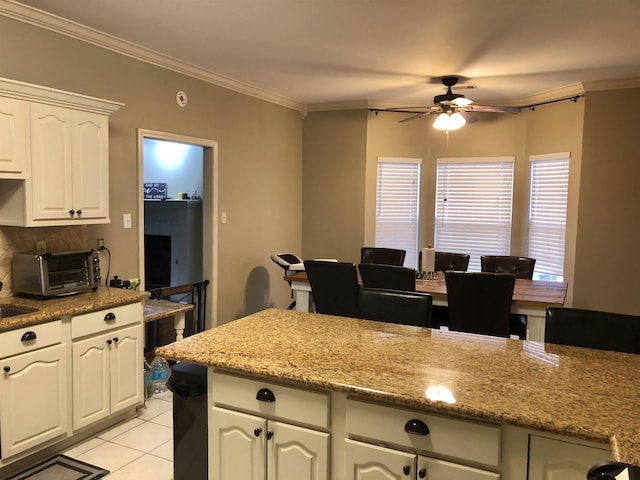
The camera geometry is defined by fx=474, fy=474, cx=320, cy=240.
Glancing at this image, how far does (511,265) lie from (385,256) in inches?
48.3

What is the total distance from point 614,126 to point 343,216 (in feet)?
9.78

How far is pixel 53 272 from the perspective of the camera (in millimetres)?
2914

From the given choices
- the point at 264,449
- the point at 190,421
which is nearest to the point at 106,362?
the point at 190,421

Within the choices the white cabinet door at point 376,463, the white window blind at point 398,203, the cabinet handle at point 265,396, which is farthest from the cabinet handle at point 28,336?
the white window blind at point 398,203

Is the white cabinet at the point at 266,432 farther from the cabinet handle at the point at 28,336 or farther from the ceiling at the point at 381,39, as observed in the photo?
the ceiling at the point at 381,39

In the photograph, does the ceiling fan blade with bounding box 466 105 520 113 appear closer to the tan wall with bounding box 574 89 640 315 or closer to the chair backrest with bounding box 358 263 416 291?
the tan wall with bounding box 574 89 640 315

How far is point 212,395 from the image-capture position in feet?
6.26

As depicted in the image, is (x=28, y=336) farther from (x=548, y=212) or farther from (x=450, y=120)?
(x=548, y=212)

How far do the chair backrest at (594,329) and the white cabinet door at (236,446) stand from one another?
135cm

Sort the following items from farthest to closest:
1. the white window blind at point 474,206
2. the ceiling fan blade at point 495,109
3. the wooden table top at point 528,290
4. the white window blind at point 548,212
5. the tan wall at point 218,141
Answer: the white window blind at point 474,206 → the white window blind at point 548,212 → the ceiling fan blade at point 495,109 → the wooden table top at point 528,290 → the tan wall at point 218,141

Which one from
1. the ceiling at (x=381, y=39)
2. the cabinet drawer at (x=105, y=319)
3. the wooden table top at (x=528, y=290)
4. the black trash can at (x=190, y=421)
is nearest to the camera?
the black trash can at (x=190, y=421)

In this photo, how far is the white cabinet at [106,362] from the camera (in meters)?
2.80

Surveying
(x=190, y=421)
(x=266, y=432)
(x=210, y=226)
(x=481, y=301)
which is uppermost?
(x=210, y=226)

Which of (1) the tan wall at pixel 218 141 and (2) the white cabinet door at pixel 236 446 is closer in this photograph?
(2) the white cabinet door at pixel 236 446
